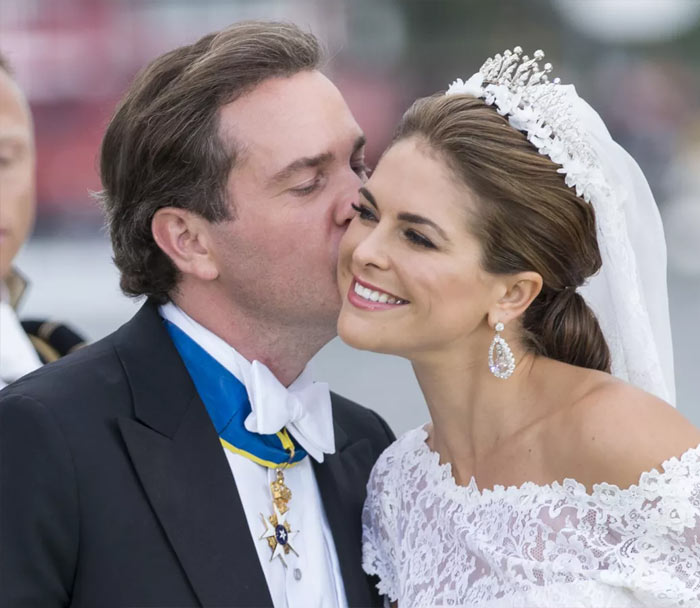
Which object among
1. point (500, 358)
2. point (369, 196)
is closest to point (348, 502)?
point (500, 358)

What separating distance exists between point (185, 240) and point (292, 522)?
0.82 metres

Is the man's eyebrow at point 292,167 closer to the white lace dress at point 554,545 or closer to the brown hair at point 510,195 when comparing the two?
the brown hair at point 510,195

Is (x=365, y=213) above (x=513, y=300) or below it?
above

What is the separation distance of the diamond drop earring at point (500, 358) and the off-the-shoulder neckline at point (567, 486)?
273mm

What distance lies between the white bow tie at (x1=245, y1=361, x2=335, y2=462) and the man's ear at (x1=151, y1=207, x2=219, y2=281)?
0.32 metres

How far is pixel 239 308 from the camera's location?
3066 millimetres

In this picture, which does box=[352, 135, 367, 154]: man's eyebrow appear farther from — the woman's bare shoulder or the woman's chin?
the woman's bare shoulder

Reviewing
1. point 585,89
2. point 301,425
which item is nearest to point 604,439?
point 301,425

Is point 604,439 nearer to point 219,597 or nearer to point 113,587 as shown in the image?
point 219,597

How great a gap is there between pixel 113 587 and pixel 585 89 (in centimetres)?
1914

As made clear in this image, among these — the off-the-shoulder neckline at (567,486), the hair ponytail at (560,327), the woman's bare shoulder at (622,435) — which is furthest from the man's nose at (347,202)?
the woman's bare shoulder at (622,435)

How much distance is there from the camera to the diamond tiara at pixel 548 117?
2717 millimetres

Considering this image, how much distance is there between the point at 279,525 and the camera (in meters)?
2.85

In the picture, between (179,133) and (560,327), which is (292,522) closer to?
(560,327)
